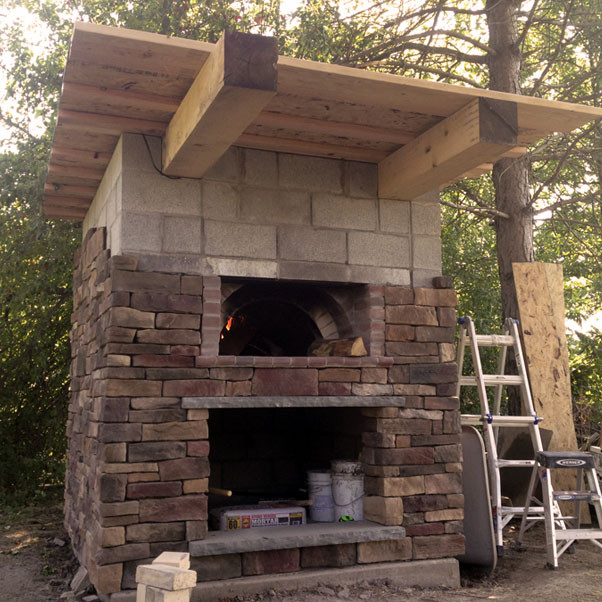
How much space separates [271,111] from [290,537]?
2.61 metres

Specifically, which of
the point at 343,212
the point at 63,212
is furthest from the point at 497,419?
the point at 63,212

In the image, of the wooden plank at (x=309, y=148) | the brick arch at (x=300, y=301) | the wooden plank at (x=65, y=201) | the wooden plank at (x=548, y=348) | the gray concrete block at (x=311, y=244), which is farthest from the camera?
the wooden plank at (x=548, y=348)

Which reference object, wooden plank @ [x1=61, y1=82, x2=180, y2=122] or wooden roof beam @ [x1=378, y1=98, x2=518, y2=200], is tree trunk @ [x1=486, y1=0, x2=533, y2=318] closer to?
wooden roof beam @ [x1=378, y1=98, x2=518, y2=200]

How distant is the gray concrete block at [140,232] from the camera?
4375 millimetres

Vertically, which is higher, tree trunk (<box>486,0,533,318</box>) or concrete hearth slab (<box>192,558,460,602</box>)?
tree trunk (<box>486,0,533,318</box>)

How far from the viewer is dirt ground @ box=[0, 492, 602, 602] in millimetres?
4277

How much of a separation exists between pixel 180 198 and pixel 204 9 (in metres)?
3.85

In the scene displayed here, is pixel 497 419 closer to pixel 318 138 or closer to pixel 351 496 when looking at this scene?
pixel 351 496

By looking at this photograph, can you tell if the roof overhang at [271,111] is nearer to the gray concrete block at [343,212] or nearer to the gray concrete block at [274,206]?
the gray concrete block at [343,212]

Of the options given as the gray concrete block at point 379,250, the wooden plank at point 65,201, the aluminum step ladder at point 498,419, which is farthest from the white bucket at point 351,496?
the wooden plank at point 65,201

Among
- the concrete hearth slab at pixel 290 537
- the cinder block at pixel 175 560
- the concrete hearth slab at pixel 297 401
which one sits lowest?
the concrete hearth slab at pixel 290 537

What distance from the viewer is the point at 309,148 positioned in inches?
189

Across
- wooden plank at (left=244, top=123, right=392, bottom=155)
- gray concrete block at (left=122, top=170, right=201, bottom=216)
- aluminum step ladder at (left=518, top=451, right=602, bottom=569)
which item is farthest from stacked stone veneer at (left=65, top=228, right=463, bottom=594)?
wooden plank at (left=244, top=123, right=392, bottom=155)

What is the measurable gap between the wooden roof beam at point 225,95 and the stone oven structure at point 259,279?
15mm
